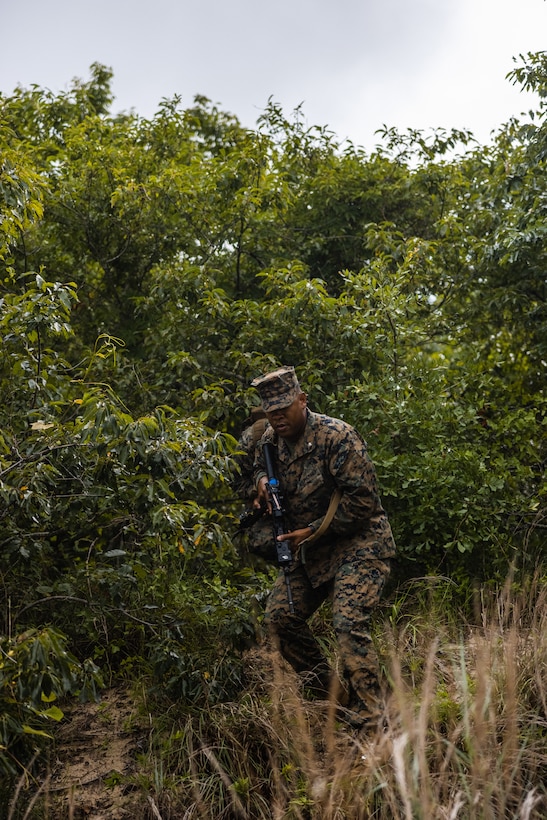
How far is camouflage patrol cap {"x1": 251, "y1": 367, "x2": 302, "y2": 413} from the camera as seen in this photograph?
4.57 metres

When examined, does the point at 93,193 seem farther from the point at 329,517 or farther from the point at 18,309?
the point at 329,517

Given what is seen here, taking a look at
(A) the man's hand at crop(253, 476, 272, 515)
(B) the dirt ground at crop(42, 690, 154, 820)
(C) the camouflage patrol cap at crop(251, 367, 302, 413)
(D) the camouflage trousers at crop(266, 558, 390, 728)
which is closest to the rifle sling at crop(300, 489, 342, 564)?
(D) the camouflage trousers at crop(266, 558, 390, 728)

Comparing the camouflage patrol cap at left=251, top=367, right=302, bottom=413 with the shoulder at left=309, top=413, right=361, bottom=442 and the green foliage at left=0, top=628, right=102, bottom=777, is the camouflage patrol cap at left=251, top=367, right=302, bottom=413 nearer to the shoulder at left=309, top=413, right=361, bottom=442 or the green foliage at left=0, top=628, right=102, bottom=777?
the shoulder at left=309, top=413, right=361, bottom=442

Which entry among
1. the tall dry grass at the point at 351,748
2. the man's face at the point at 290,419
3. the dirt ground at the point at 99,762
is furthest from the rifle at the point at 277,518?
the dirt ground at the point at 99,762

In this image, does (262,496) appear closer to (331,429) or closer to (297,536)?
(297,536)

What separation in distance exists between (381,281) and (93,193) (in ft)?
8.94

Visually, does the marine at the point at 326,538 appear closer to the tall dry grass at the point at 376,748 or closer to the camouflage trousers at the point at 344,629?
the camouflage trousers at the point at 344,629

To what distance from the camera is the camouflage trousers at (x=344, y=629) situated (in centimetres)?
423

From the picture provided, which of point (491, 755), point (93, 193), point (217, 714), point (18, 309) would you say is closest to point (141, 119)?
point (93, 193)

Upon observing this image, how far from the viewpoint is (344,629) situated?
14.0ft

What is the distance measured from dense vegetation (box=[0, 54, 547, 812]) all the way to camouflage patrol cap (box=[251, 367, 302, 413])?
11.9 inches

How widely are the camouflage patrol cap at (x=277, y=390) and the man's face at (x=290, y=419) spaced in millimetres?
27

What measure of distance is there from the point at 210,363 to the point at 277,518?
2795 mm

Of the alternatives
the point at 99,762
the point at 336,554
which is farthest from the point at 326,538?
the point at 99,762
